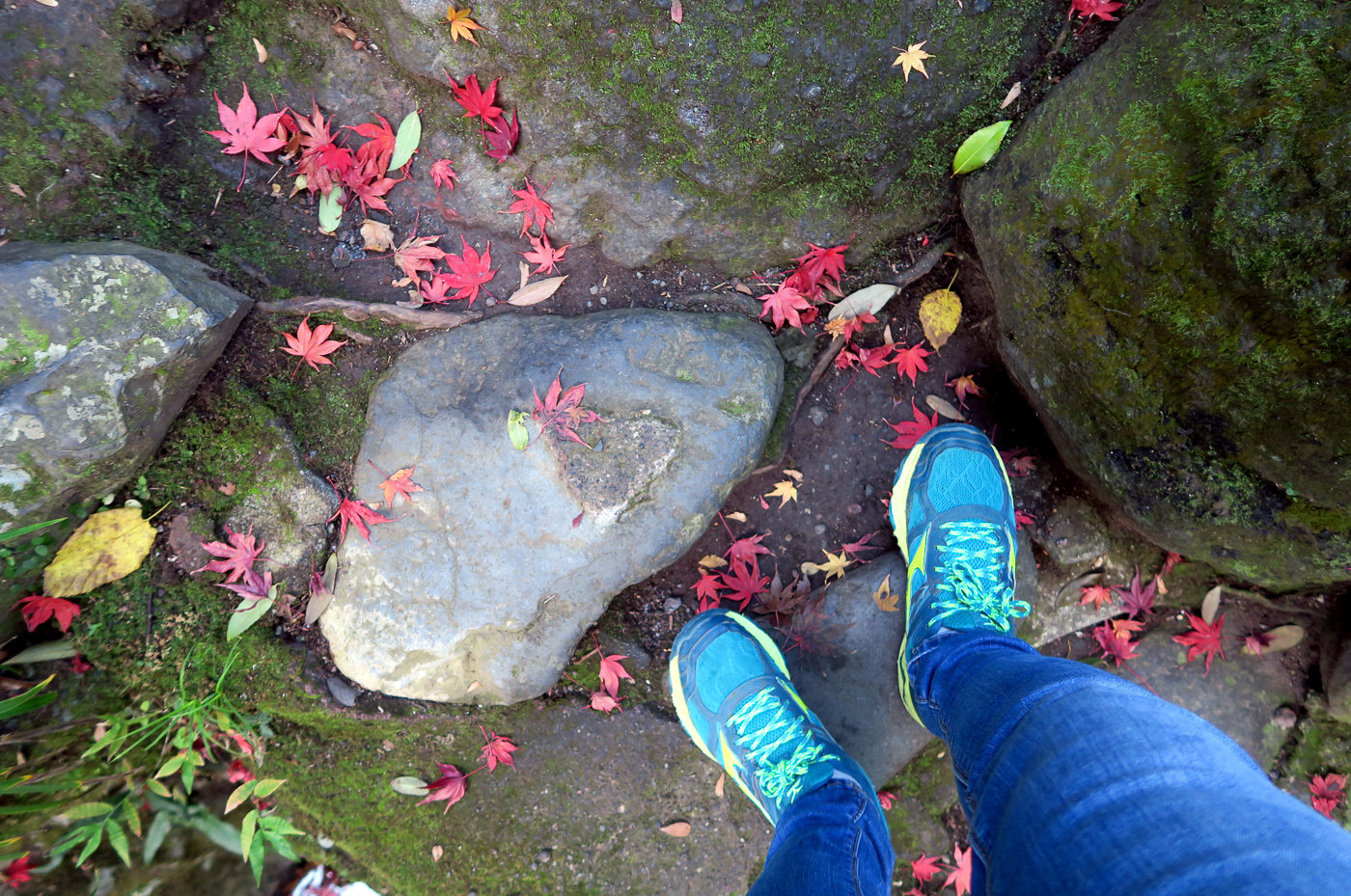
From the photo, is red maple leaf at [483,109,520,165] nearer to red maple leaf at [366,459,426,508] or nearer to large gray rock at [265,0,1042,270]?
large gray rock at [265,0,1042,270]

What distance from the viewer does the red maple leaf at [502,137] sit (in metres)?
2.07

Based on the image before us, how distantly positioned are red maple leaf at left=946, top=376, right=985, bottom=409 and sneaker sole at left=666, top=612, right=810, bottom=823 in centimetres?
121

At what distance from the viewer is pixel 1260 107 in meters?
1.46

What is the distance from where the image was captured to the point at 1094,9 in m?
1.92

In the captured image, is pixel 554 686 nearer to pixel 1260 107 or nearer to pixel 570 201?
pixel 570 201

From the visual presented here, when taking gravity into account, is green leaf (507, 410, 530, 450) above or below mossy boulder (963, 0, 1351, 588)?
below

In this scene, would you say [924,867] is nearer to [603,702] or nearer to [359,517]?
[603,702]

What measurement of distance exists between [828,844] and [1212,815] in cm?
88

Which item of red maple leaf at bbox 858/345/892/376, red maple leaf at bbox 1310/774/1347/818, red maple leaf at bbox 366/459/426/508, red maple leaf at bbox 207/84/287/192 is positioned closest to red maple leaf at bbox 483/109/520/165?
red maple leaf at bbox 207/84/287/192

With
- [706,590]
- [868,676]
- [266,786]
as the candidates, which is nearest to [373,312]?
[706,590]

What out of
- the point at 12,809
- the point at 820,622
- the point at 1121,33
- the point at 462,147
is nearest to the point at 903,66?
the point at 1121,33

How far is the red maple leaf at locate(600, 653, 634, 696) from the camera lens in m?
2.22

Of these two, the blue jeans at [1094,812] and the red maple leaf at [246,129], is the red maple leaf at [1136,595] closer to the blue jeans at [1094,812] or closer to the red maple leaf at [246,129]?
the blue jeans at [1094,812]

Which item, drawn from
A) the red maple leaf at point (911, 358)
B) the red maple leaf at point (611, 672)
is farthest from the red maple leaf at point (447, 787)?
the red maple leaf at point (911, 358)
